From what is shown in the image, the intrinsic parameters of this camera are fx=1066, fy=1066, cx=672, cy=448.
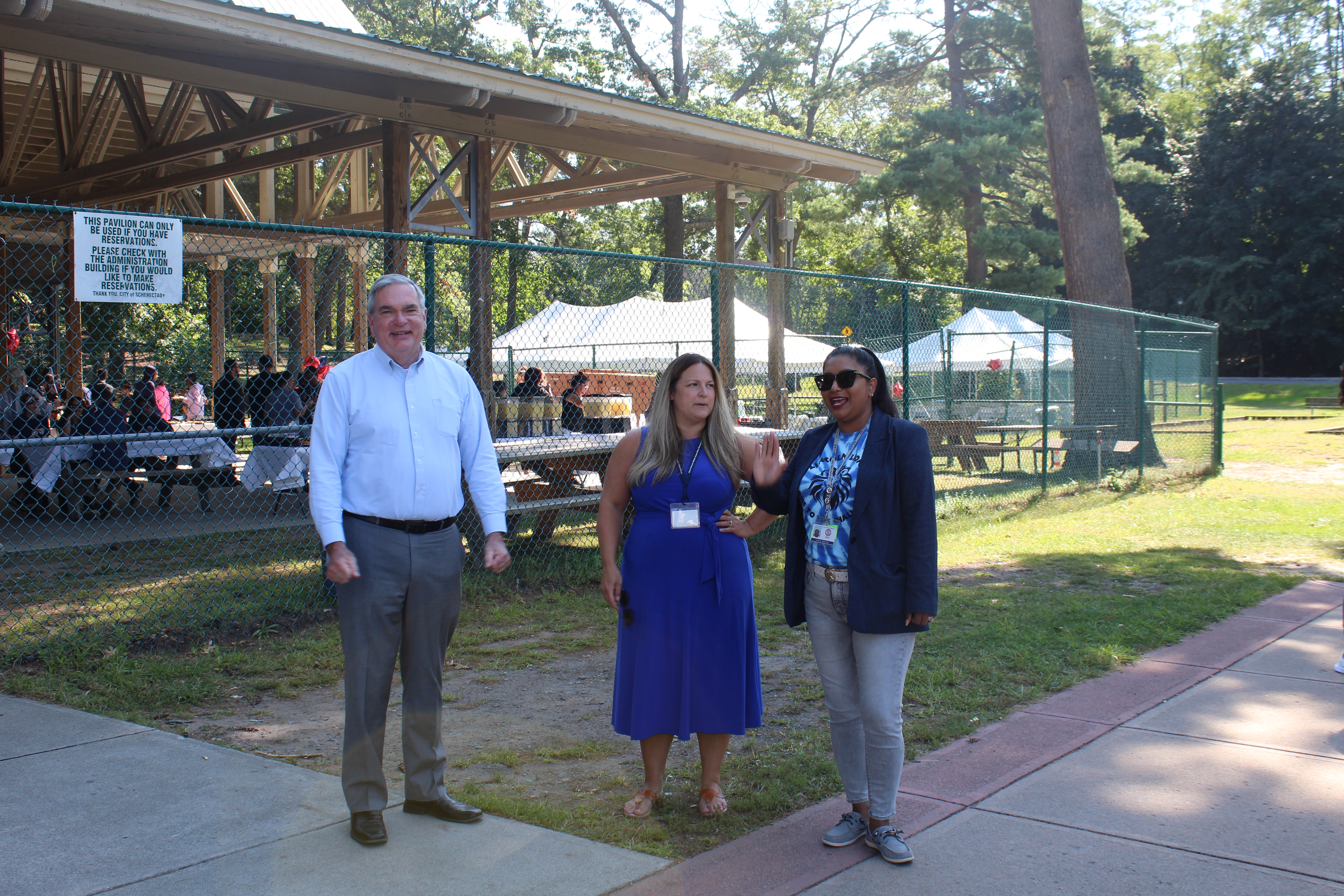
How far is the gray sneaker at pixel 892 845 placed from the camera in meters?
3.39

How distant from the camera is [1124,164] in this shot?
35.3 meters

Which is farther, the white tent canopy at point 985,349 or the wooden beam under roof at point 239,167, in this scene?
the white tent canopy at point 985,349

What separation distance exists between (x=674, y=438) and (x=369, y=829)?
1661 mm

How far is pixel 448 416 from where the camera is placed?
366cm

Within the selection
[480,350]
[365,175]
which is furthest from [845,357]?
[365,175]

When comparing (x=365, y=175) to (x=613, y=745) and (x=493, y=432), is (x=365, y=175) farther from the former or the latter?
(x=613, y=745)

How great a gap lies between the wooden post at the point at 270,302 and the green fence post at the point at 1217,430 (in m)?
14.1

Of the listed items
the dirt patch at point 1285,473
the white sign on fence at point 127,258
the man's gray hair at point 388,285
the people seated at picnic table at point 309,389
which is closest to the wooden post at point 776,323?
the people seated at picnic table at point 309,389

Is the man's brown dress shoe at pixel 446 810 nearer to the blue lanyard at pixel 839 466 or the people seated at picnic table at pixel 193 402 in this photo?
the blue lanyard at pixel 839 466

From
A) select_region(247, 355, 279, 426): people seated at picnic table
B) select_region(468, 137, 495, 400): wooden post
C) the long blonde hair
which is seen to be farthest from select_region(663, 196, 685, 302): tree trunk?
the long blonde hair

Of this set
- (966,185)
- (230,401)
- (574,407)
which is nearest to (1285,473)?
(574,407)

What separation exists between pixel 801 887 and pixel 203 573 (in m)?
6.57

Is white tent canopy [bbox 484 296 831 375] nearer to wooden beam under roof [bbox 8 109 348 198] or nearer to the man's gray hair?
wooden beam under roof [bbox 8 109 348 198]

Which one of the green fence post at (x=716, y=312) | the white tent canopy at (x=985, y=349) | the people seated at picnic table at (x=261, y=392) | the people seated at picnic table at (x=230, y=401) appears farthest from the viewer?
the white tent canopy at (x=985, y=349)
